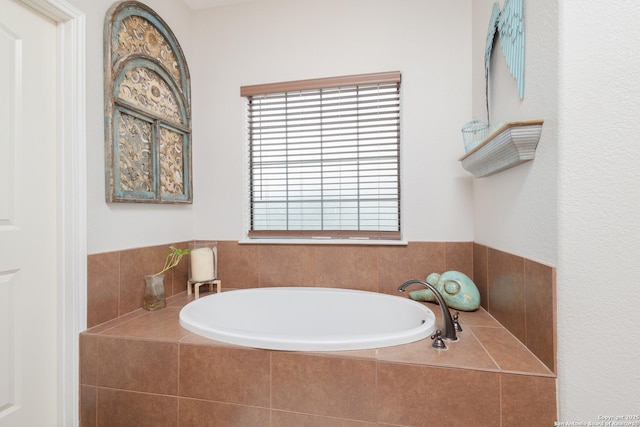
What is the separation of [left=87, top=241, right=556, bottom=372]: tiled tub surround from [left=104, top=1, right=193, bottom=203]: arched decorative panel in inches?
15.2

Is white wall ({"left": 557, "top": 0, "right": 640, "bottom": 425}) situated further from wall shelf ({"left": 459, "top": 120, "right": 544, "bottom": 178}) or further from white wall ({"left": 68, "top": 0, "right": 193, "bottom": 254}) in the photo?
white wall ({"left": 68, "top": 0, "right": 193, "bottom": 254})

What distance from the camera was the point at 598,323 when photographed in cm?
91

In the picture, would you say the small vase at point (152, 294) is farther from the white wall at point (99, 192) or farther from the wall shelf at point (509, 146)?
the wall shelf at point (509, 146)

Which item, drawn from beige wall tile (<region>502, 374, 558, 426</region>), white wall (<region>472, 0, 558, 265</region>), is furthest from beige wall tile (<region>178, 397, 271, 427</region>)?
white wall (<region>472, 0, 558, 265</region>)

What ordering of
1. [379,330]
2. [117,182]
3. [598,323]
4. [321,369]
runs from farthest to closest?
[379,330] → [117,182] → [321,369] → [598,323]

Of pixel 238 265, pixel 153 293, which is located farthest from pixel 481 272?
pixel 153 293

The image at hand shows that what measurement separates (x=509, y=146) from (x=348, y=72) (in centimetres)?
125

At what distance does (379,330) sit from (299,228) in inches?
33.9

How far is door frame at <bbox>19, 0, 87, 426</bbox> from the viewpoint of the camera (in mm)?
1327

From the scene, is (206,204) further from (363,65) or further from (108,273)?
(363,65)

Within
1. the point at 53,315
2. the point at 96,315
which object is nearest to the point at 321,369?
the point at 96,315

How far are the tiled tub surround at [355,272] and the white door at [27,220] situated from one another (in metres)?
0.18

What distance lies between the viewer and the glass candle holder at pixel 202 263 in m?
2.00

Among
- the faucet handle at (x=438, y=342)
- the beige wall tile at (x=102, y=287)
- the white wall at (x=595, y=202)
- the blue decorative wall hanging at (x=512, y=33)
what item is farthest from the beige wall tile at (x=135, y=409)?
the blue decorative wall hanging at (x=512, y=33)
